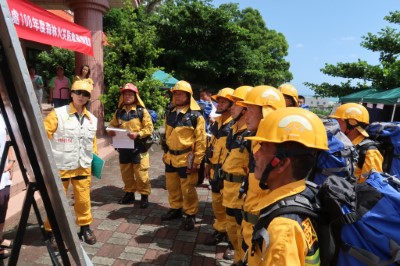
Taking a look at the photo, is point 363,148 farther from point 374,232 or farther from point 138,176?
point 138,176

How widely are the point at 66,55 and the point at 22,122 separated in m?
12.8

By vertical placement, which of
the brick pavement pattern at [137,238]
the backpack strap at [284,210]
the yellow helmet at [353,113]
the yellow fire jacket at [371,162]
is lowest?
the brick pavement pattern at [137,238]

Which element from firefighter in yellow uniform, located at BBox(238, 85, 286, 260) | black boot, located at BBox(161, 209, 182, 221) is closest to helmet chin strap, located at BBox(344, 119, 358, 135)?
firefighter in yellow uniform, located at BBox(238, 85, 286, 260)

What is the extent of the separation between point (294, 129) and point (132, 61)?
739cm

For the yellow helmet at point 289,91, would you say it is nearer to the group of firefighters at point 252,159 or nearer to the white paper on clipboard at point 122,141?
the group of firefighters at point 252,159

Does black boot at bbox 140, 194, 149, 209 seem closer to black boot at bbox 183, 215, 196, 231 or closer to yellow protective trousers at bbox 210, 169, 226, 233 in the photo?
black boot at bbox 183, 215, 196, 231

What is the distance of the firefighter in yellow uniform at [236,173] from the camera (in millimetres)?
3283

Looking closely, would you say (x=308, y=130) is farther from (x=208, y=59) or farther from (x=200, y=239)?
(x=208, y=59)

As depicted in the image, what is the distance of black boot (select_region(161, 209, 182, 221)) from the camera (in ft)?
15.7

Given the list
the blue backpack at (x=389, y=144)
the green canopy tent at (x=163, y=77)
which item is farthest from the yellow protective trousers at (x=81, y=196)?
the green canopy tent at (x=163, y=77)

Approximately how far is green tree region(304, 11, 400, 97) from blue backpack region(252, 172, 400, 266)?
11.3 metres

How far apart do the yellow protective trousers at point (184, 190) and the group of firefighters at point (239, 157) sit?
0.05 feet

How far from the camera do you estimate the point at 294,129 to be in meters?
1.54

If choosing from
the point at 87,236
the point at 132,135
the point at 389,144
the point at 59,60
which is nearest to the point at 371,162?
the point at 389,144
